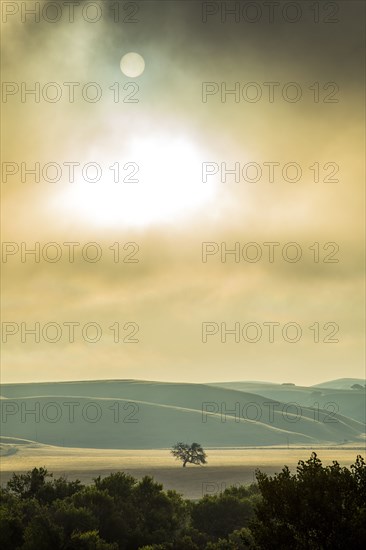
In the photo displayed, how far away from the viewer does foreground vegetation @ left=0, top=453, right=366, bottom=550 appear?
37.1 meters

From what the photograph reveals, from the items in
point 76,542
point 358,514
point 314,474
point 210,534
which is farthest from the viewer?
point 210,534

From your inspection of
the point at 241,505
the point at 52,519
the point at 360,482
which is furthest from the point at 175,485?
the point at 360,482

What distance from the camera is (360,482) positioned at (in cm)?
3881

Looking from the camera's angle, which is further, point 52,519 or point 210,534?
point 210,534

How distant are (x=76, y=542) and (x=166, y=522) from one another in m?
16.8

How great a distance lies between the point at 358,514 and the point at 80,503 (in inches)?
1515

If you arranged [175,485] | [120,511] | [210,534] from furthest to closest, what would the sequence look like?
[175,485] < [210,534] < [120,511]

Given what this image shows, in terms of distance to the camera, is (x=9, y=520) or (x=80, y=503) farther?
(x=80, y=503)

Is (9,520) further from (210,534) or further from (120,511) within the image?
(210,534)

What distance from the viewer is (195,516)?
79.3 meters

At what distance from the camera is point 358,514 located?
36125 mm

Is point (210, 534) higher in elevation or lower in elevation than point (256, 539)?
lower

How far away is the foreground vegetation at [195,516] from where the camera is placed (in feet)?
122

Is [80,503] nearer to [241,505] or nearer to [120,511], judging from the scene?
[120,511]
